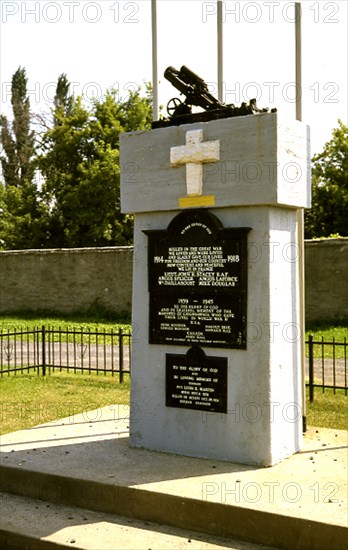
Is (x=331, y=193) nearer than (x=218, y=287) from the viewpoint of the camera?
No

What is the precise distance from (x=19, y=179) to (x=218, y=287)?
39.2 meters

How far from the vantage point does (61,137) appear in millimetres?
34188

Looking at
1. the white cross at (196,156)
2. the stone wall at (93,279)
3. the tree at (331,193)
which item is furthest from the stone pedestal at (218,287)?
the tree at (331,193)

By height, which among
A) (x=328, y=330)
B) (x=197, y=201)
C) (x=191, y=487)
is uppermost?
(x=197, y=201)

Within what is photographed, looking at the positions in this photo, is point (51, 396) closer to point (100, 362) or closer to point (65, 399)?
point (65, 399)

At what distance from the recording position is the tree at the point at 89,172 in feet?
106

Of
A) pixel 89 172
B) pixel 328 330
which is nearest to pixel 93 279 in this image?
pixel 328 330

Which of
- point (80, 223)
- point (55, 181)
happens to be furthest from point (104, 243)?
point (55, 181)

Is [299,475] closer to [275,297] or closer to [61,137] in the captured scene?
[275,297]

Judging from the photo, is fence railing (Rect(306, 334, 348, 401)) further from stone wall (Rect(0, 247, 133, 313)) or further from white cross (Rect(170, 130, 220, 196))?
stone wall (Rect(0, 247, 133, 313))

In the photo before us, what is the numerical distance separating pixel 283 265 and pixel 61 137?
1170 inches

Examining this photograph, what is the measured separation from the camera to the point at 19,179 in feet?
142

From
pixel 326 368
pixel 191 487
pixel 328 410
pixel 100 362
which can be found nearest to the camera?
pixel 191 487

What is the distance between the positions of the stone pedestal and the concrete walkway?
296mm
